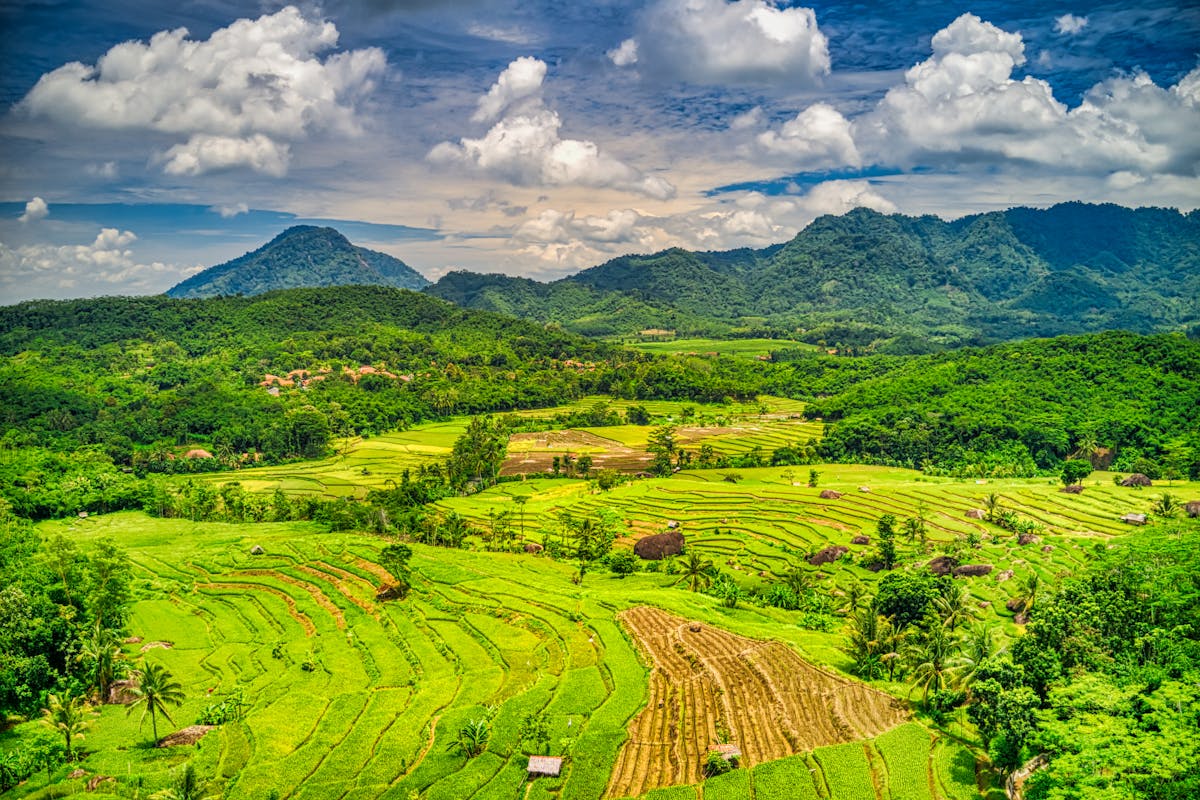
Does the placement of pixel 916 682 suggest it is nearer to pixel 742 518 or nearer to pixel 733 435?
pixel 742 518

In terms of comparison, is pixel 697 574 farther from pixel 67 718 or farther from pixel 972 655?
pixel 67 718

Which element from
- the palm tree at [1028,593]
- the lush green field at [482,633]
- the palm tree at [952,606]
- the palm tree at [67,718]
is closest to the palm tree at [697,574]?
the lush green field at [482,633]

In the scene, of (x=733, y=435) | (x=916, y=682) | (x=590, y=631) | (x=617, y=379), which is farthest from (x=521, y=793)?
(x=617, y=379)

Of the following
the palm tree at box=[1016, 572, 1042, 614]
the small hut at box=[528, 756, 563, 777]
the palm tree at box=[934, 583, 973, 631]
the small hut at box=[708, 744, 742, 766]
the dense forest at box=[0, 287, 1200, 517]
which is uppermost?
the dense forest at box=[0, 287, 1200, 517]

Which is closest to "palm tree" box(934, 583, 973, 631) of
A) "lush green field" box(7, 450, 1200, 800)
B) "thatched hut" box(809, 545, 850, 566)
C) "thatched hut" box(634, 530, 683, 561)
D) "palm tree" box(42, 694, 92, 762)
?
"lush green field" box(7, 450, 1200, 800)

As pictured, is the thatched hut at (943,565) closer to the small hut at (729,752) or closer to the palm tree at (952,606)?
the palm tree at (952,606)

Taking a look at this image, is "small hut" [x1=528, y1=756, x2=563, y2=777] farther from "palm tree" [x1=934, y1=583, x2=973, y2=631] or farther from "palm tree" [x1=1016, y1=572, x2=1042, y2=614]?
"palm tree" [x1=1016, y1=572, x2=1042, y2=614]

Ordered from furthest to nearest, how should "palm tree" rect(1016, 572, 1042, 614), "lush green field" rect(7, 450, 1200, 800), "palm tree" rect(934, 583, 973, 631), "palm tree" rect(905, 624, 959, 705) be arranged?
"palm tree" rect(1016, 572, 1042, 614)
"palm tree" rect(934, 583, 973, 631)
"palm tree" rect(905, 624, 959, 705)
"lush green field" rect(7, 450, 1200, 800)
